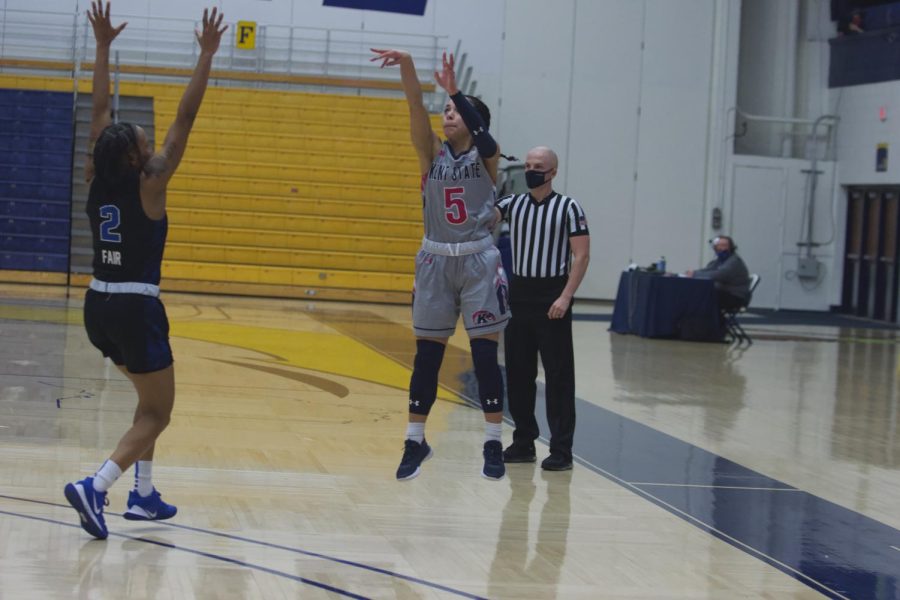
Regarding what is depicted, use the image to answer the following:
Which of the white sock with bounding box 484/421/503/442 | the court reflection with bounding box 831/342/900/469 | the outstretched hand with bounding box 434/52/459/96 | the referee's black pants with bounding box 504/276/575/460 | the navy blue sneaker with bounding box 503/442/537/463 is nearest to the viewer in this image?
the outstretched hand with bounding box 434/52/459/96

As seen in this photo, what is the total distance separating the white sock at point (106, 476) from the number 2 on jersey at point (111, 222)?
835 mm

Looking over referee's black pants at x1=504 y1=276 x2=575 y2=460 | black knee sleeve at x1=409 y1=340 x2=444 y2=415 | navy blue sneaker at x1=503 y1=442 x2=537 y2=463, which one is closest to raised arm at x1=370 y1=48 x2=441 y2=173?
black knee sleeve at x1=409 y1=340 x2=444 y2=415

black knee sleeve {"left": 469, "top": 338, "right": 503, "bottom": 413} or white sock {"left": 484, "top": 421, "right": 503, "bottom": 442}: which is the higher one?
black knee sleeve {"left": 469, "top": 338, "right": 503, "bottom": 413}

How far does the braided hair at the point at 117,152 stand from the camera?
4.25 m

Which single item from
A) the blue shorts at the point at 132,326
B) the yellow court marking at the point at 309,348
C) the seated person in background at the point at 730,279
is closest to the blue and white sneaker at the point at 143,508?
the blue shorts at the point at 132,326

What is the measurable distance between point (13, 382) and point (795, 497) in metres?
5.22

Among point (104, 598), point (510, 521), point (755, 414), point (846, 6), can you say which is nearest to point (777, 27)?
point (846, 6)

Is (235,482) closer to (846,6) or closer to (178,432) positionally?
(178,432)

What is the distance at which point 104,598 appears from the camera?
3668 millimetres

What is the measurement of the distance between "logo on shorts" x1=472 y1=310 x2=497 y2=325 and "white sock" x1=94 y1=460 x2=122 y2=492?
1.72 meters

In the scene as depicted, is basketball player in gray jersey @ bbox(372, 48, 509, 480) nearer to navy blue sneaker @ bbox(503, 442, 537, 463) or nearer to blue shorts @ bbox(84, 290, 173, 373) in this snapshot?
navy blue sneaker @ bbox(503, 442, 537, 463)

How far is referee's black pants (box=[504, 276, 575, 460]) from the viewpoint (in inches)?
249

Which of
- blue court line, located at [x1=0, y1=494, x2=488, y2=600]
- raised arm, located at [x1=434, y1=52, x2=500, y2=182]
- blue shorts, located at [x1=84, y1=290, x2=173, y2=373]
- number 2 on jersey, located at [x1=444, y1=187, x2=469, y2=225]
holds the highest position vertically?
raised arm, located at [x1=434, y1=52, x2=500, y2=182]

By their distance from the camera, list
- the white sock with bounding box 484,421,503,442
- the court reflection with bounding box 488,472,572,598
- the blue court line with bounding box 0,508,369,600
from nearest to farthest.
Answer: the blue court line with bounding box 0,508,369,600, the court reflection with bounding box 488,472,572,598, the white sock with bounding box 484,421,503,442
